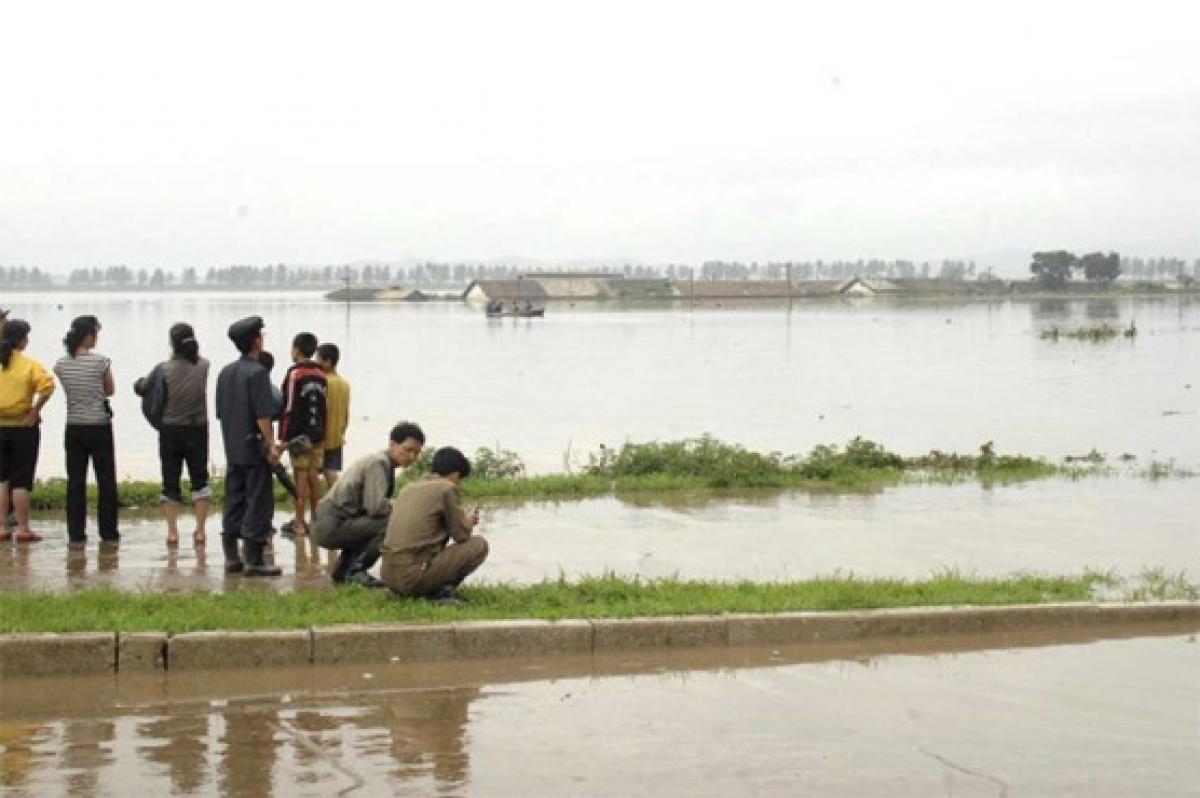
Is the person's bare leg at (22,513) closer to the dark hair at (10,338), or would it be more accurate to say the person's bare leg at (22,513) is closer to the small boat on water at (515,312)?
the dark hair at (10,338)

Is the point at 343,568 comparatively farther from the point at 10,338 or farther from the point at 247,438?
the point at 10,338

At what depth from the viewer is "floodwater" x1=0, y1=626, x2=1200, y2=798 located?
19.7 feet

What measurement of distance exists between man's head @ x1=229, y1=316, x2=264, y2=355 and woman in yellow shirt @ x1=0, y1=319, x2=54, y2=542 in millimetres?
1696

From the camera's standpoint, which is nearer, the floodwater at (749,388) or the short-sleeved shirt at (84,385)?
the short-sleeved shirt at (84,385)

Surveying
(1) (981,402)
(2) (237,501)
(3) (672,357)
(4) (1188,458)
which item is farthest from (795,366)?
(2) (237,501)

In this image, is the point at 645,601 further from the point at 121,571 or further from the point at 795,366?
the point at 795,366

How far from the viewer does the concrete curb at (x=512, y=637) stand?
7668mm

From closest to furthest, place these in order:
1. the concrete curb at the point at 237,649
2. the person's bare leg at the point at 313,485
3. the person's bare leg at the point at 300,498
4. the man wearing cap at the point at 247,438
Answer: the concrete curb at the point at 237,649
the man wearing cap at the point at 247,438
the person's bare leg at the point at 300,498
the person's bare leg at the point at 313,485

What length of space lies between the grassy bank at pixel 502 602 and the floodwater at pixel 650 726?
41 cm

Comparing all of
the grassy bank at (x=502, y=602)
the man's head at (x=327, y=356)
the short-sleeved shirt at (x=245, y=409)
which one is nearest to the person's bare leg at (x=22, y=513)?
the short-sleeved shirt at (x=245, y=409)

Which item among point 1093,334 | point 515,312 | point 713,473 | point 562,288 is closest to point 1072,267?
point 562,288

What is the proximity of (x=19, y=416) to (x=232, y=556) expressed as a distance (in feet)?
6.83

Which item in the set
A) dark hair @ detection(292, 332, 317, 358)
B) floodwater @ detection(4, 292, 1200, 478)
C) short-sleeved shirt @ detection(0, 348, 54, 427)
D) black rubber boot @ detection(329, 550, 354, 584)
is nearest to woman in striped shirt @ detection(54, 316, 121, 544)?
short-sleeved shirt @ detection(0, 348, 54, 427)

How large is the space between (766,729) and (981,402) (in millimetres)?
32476
